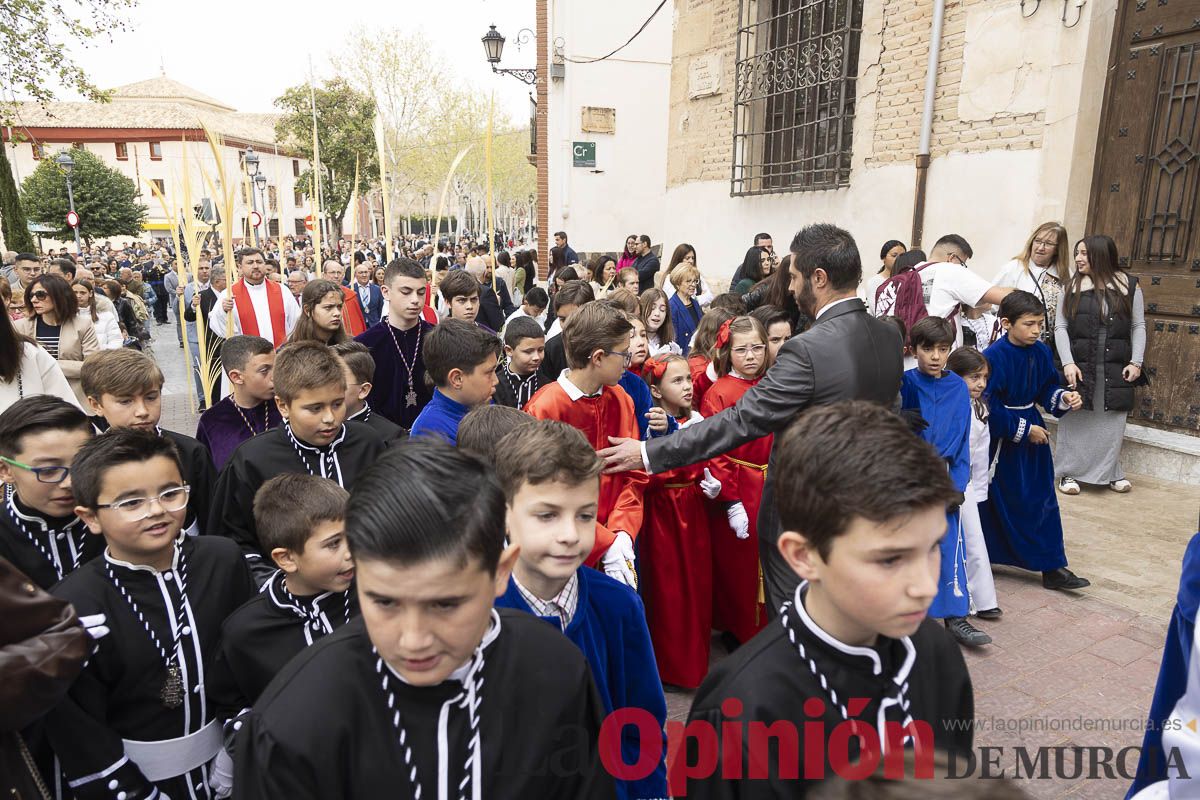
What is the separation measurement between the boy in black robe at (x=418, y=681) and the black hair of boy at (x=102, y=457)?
113 cm

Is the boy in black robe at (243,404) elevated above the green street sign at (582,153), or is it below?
below

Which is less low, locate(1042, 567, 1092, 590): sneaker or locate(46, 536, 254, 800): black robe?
locate(46, 536, 254, 800): black robe

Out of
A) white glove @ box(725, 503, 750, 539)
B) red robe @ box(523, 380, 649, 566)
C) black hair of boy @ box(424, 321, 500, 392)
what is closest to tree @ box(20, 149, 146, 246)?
black hair of boy @ box(424, 321, 500, 392)

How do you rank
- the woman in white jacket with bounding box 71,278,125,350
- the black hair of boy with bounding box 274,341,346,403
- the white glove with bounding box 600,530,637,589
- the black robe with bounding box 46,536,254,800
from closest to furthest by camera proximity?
1. the black robe with bounding box 46,536,254,800
2. the white glove with bounding box 600,530,637,589
3. the black hair of boy with bounding box 274,341,346,403
4. the woman in white jacket with bounding box 71,278,125,350

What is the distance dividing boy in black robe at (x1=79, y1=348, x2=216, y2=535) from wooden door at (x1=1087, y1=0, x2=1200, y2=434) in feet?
22.1

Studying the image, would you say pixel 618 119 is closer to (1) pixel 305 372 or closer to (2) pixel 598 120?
(2) pixel 598 120

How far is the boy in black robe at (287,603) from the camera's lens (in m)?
2.09

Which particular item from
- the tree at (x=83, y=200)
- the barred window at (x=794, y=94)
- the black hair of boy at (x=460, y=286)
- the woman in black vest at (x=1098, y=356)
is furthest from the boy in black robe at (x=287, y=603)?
the tree at (x=83, y=200)

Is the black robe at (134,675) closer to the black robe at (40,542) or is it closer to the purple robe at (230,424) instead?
the black robe at (40,542)

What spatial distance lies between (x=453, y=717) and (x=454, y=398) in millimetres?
2243

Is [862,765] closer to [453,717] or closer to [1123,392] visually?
[453,717]

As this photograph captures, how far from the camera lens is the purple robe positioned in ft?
12.1

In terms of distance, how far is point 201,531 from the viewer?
312 centimetres

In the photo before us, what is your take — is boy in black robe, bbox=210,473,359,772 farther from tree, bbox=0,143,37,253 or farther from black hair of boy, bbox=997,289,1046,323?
tree, bbox=0,143,37,253
